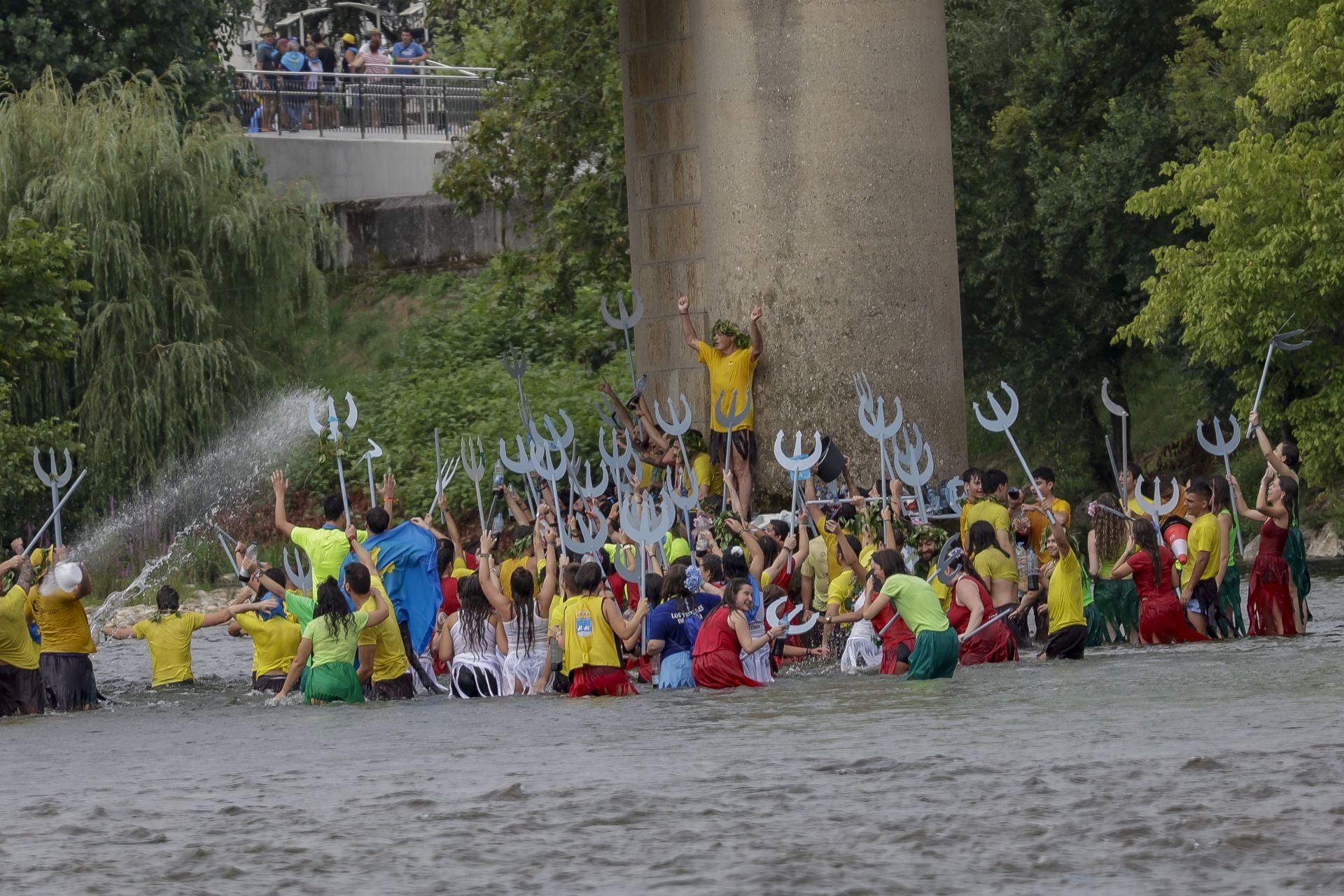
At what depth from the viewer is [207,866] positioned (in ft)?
34.7

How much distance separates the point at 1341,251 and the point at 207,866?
73.0ft

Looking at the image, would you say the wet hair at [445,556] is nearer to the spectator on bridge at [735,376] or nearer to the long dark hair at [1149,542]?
the spectator on bridge at [735,376]

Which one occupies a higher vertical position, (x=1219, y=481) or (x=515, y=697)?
(x=1219, y=481)

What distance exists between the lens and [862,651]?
1883 cm

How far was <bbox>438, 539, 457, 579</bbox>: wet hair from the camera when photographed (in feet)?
65.4

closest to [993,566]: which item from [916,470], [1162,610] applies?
[916,470]

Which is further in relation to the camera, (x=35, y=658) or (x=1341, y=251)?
(x=1341, y=251)

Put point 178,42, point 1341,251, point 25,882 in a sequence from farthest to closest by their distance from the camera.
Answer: point 178,42 → point 1341,251 → point 25,882

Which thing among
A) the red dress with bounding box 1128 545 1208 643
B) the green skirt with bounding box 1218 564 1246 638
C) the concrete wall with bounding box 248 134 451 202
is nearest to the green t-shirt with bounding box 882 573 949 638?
the red dress with bounding box 1128 545 1208 643

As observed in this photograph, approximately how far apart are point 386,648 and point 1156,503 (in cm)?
578

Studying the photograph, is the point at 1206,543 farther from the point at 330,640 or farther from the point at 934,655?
the point at 330,640

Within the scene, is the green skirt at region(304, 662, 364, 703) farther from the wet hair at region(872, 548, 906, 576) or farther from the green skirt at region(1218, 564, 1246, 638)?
the green skirt at region(1218, 564, 1246, 638)

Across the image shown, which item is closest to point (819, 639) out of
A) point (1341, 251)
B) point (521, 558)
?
point (521, 558)

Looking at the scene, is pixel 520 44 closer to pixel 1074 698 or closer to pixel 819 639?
pixel 819 639
